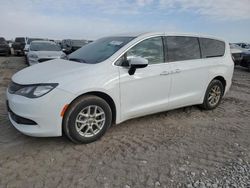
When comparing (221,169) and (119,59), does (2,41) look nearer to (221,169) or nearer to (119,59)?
(119,59)

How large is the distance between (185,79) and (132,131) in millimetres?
1446

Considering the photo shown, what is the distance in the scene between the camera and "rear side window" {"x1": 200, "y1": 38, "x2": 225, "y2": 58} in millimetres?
4707

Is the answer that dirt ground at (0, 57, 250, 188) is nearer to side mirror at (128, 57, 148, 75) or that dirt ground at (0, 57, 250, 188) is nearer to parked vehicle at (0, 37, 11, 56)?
side mirror at (128, 57, 148, 75)

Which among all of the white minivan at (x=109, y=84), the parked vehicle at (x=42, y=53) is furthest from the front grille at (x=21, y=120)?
the parked vehicle at (x=42, y=53)

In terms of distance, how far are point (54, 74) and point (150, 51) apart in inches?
66.2

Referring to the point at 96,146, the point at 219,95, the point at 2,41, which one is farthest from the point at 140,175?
the point at 2,41

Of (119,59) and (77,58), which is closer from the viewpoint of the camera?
(119,59)

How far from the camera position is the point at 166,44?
407 centimetres

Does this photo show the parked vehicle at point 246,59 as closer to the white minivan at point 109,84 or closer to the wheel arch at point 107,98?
the white minivan at point 109,84

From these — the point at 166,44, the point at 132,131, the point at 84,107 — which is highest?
the point at 166,44

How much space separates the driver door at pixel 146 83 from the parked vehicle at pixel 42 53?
583 cm

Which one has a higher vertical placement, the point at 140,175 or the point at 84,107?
the point at 84,107

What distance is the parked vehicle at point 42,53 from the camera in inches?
350

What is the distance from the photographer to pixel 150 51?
12.7 feet
